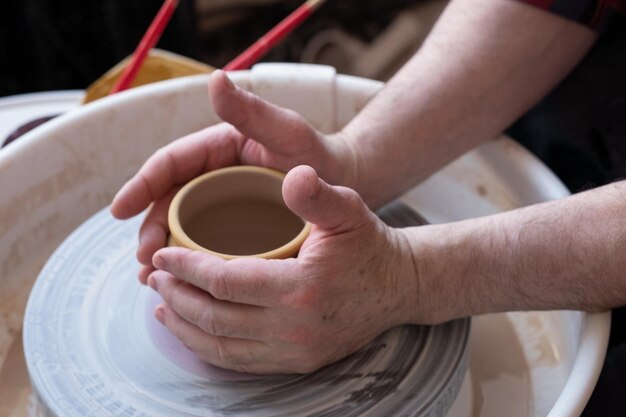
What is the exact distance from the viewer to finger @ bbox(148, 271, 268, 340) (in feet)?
2.56

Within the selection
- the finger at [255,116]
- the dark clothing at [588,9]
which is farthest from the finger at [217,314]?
the dark clothing at [588,9]

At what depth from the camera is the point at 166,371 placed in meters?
0.86

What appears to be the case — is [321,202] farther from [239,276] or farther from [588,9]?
[588,9]

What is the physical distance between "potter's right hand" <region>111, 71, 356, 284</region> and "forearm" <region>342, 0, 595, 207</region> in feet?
0.22

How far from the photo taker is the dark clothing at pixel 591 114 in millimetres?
1055

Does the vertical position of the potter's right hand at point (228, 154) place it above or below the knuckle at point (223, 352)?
above

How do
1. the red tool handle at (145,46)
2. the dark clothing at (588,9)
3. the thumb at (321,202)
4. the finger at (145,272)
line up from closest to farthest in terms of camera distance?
the thumb at (321,202)
the finger at (145,272)
the dark clothing at (588,9)
the red tool handle at (145,46)

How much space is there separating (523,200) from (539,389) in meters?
0.29

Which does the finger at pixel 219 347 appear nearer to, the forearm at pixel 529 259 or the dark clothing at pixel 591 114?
the forearm at pixel 529 259

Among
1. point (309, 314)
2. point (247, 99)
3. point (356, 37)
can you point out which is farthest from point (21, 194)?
point (356, 37)

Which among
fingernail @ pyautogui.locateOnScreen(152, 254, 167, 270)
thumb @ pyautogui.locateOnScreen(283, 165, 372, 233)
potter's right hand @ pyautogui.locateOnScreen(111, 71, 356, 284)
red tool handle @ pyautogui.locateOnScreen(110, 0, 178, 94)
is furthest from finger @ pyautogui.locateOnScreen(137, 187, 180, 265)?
red tool handle @ pyautogui.locateOnScreen(110, 0, 178, 94)

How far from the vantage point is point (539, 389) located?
3.25 ft

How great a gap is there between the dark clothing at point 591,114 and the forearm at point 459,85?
3cm

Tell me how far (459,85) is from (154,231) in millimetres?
486
